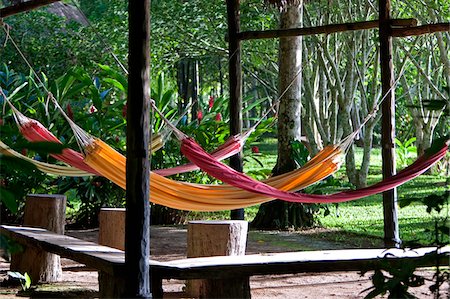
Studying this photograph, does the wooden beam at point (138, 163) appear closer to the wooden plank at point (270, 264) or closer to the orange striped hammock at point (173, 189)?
the wooden plank at point (270, 264)

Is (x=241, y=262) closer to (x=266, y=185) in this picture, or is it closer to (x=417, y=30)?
(x=266, y=185)

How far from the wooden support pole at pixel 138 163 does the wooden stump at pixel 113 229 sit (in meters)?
1.70

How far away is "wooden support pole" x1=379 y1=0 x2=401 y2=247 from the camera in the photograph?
14.8 feet

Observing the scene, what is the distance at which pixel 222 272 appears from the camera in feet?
11.0

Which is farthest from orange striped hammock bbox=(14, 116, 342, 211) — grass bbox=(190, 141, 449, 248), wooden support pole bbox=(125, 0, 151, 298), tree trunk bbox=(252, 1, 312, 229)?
tree trunk bbox=(252, 1, 312, 229)

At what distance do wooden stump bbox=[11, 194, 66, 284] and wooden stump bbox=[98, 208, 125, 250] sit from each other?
0.83ft

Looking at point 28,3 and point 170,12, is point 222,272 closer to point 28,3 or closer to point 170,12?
point 28,3

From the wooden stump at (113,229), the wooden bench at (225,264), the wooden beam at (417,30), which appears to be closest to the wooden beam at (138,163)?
the wooden bench at (225,264)

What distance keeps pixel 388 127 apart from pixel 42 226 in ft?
6.60

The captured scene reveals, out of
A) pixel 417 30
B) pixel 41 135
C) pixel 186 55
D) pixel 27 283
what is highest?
pixel 186 55

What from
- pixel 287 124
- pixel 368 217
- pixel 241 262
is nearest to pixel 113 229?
pixel 241 262

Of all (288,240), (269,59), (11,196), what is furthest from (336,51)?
(11,196)

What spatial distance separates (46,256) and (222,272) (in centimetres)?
170

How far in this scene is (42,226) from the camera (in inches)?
193
